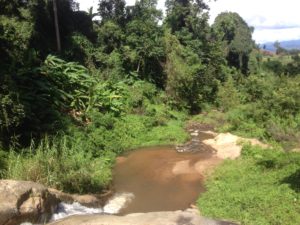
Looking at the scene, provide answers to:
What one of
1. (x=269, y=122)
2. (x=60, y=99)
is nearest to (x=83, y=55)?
(x=60, y=99)

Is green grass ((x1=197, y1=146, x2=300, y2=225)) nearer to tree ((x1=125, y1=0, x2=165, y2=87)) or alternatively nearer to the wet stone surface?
the wet stone surface

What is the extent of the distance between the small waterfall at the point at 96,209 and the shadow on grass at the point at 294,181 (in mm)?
4604

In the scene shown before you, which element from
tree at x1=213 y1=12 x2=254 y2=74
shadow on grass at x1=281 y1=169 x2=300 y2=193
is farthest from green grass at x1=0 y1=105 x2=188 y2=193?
tree at x1=213 y1=12 x2=254 y2=74

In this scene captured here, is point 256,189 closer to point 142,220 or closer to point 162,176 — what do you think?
point 162,176

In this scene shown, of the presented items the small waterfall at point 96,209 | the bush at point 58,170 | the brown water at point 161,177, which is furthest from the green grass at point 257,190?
the bush at point 58,170

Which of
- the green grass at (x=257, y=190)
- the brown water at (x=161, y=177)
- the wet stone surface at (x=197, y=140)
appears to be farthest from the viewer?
the wet stone surface at (x=197, y=140)

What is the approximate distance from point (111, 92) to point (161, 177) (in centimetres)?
806

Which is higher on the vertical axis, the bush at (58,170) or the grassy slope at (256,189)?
the bush at (58,170)

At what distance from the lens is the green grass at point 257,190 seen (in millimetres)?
9438

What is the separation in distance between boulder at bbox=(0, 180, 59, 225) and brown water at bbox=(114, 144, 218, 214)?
2.92 m

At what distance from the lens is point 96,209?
9773mm

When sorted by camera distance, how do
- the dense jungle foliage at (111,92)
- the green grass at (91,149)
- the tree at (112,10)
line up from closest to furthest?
the green grass at (91,149)
the dense jungle foliage at (111,92)
the tree at (112,10)

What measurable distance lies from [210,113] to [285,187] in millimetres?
12043

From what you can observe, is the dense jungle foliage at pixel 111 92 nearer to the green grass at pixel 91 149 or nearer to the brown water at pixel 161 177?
the green grass at pixel 91 149
